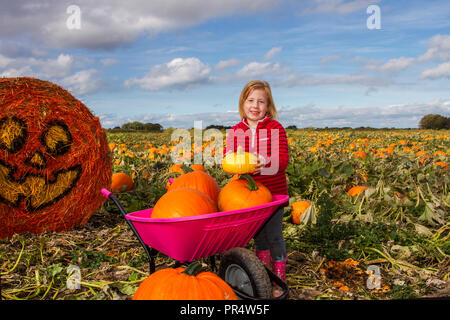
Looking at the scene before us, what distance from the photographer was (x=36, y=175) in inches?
144

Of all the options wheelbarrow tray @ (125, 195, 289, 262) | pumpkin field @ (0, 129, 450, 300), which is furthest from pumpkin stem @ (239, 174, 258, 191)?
pumpkin field @ (0, 129, 450, 300)

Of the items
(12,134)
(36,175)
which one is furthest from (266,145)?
(12,134)

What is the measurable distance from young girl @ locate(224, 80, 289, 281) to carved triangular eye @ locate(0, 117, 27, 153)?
77.8 inches

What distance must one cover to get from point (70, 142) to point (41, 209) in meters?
0.73

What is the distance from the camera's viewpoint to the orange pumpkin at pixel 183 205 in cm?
210

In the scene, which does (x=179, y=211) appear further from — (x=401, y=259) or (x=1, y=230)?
(x=1, y=230)

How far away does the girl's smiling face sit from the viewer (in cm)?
304

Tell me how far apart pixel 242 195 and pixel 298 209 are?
67.4 inches

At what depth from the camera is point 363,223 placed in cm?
344

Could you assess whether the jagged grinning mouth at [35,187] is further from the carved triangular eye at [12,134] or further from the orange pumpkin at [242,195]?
the orange pumpkin at [242,195]

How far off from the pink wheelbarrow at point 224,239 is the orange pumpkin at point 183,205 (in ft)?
0.40

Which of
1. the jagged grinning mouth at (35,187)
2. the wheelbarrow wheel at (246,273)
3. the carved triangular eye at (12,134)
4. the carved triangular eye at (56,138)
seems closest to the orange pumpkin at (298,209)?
the wheelbarrow wheel at (246,273)
